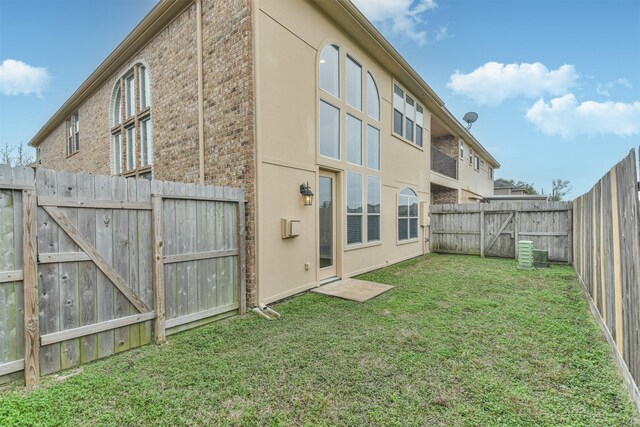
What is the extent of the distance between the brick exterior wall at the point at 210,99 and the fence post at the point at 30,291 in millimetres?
2616

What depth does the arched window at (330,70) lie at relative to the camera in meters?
6.49

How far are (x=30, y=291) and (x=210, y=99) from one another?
13.9 feet

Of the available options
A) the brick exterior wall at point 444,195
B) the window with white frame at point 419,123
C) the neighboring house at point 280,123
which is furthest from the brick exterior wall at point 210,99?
the brick exterior wall at point 444,195

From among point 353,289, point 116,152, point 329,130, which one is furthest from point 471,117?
point 116,152

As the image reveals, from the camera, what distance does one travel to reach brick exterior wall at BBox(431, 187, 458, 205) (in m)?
15.6

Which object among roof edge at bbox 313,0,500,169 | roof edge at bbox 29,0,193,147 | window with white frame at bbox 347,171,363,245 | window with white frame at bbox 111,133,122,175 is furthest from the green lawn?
window with white frame at bbox 111,133,122,175

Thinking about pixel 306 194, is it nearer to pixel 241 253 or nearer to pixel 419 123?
pixel 241 253

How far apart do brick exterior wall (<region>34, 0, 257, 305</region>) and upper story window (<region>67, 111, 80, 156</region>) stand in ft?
19.5

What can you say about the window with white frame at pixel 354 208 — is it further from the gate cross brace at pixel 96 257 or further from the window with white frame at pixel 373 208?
the gate cross brace at pixel 96 257

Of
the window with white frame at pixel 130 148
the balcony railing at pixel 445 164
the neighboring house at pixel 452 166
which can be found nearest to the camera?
the window with white frame at pixel 130 148

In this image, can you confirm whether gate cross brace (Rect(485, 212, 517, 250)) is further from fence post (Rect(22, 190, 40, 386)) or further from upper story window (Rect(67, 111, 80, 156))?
upper story window (Rect(67, 111, 80, 156))

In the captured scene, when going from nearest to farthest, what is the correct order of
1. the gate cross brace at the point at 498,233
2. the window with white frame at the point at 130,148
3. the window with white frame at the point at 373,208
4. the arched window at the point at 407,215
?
the window with white frame at the point at 373,208 < the window with white frame at the point at 130,148 < the arched window at the point at 407,215 < the gate cross brace at the point at 498,233

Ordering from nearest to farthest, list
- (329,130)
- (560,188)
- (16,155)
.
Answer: (329,130)
(16,155)
(560,188)

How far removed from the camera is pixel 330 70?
22.1 ft
